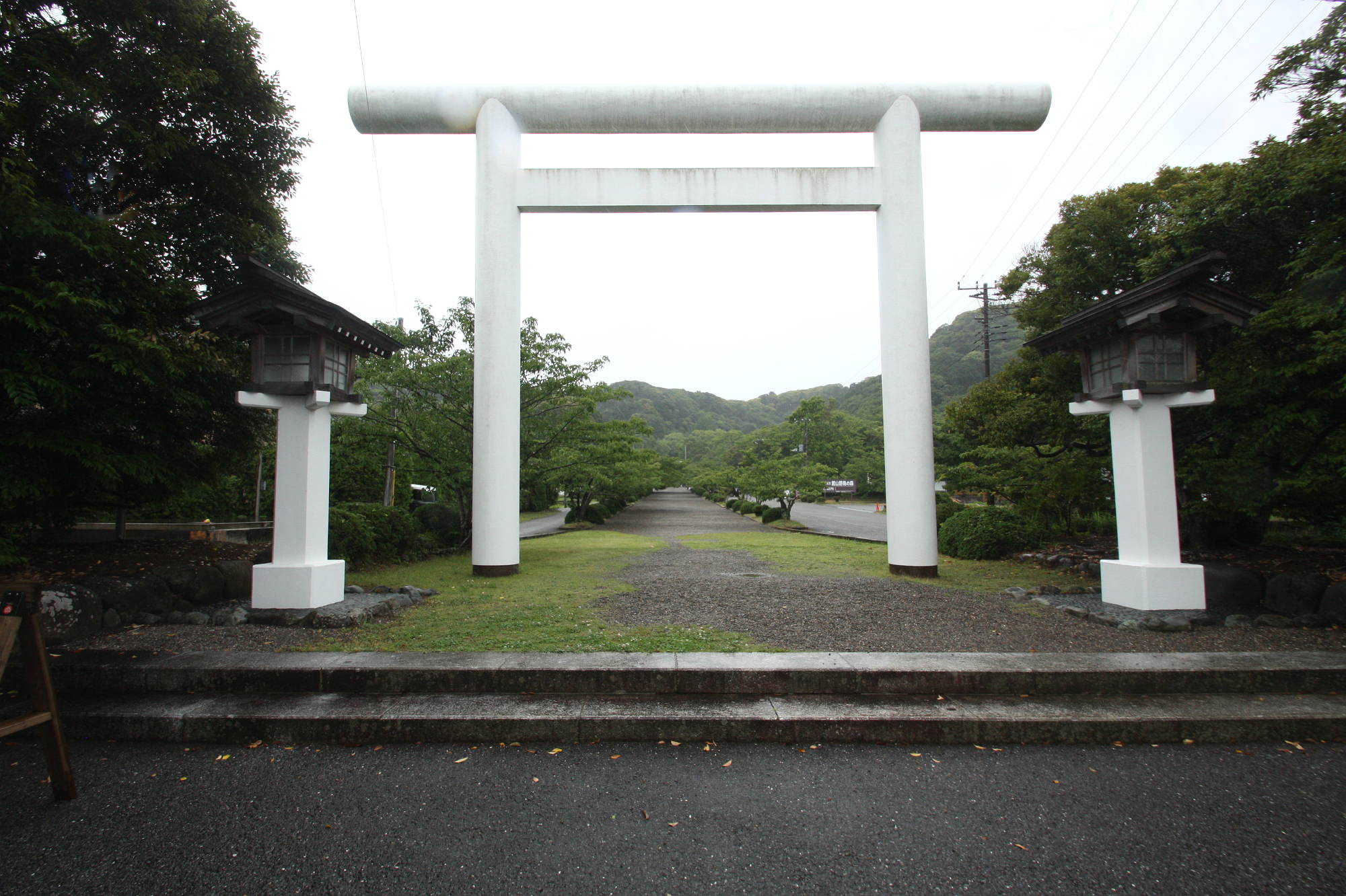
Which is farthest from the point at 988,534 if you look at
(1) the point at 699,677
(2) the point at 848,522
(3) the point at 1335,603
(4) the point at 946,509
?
(2) the point at 848,522

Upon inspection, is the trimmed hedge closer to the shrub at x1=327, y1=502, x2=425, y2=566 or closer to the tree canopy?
the shrub at x1=327, y1=502, x2=425, y2=566

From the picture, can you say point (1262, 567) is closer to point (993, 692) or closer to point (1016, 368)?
point (1016, 368)

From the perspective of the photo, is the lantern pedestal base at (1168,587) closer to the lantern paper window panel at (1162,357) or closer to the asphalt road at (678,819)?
the lantern paper window panel at (1162,357)

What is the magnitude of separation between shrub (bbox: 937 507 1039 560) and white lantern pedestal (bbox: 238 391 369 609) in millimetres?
10742

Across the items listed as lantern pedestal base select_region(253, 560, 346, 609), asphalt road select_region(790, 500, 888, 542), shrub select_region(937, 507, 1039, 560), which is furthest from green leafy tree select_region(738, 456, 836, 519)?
lantern pedestal base select_region(253, 560, 346, 609)

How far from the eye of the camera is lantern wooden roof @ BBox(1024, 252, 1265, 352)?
18.9 ft

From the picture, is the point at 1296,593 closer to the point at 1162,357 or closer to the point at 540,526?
the point at 1162,357

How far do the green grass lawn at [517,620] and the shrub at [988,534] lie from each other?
22.1 ft

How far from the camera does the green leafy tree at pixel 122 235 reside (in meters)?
5.69

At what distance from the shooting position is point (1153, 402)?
20.2ft

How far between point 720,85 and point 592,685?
926cm

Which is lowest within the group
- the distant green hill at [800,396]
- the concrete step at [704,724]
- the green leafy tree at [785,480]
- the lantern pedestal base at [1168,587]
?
the concrete step at [704,724]

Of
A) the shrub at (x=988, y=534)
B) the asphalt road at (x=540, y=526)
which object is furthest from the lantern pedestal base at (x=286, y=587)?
the shrub at (x=988, y=534)

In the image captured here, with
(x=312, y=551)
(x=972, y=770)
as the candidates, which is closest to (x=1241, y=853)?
(x=972, y=770)
